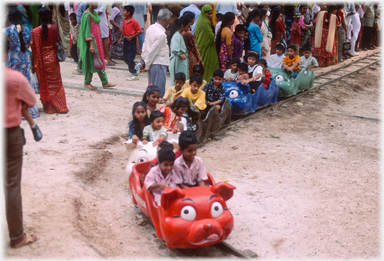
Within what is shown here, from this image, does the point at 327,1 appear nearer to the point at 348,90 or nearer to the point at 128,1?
the point at 348,90

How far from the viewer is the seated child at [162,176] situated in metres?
4.33

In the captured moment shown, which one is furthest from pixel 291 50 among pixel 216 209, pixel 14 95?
pixel 14 95

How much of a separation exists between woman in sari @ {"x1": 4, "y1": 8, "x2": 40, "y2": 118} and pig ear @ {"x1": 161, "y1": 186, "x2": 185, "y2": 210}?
14.3 ft

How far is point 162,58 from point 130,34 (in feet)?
11.7

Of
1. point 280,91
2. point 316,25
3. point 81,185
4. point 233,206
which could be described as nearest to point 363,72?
point 316,25

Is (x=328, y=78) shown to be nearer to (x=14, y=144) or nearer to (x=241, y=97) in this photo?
(x=241, y=97)

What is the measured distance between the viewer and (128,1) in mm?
13148

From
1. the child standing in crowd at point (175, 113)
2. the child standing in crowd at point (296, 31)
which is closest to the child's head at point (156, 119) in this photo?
the child standing in crowd at point (175, 113)

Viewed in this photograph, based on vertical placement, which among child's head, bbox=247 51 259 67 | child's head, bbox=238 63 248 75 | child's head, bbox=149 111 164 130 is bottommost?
child's head, bbox=149 111 164 130

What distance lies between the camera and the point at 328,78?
44.5 ft

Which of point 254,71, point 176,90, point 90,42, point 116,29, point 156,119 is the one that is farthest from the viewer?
point 116,29

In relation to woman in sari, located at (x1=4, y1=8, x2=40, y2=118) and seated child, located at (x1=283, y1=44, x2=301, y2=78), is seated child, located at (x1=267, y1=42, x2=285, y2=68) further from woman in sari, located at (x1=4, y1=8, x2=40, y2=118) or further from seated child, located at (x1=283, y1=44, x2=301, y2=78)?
woman in sari, located at (x1=4, y1=8, x2=40, y2=118)

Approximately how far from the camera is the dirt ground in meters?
4.52

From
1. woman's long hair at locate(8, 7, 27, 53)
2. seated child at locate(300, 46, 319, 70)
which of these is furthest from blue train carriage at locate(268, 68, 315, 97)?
woman's long hair at locate(8, 7, 27, 53)
